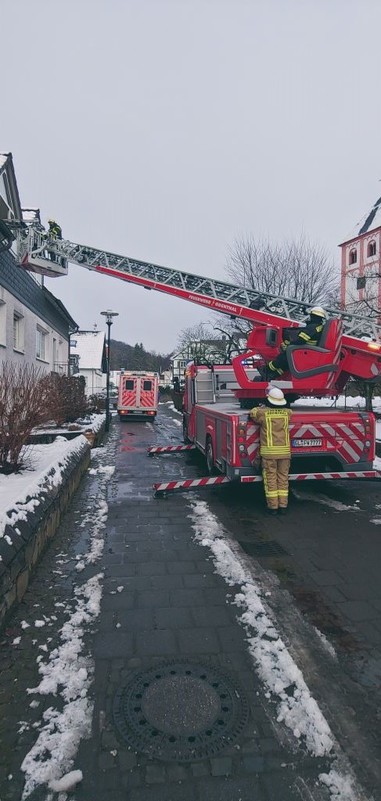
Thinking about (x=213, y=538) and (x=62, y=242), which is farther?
(x=62, y=242)

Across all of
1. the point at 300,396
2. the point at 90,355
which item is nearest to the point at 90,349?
the point at 90,355

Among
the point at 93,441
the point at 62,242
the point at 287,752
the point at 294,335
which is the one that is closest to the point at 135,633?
the point at 287,752

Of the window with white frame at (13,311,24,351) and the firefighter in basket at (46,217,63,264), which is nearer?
the firefighter in basket at (46,217,63,264)

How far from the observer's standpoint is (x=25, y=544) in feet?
13.2

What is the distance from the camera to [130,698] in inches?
108

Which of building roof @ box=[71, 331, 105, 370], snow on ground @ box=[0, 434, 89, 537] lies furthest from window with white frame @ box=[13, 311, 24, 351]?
building roof @ box=[71, 331, 105, 370]

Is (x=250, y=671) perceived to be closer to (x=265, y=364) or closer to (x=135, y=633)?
(x=135, y=633)

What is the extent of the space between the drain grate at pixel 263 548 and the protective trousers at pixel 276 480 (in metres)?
1.08

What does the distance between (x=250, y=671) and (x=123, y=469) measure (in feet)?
24.7

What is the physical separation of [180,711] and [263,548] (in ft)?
9.00

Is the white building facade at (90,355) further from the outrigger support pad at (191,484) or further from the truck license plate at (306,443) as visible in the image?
the truck license plate at (306,443)

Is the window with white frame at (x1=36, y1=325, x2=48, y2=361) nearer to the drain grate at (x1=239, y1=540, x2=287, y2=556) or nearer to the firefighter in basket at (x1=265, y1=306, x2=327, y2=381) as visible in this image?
the firefighter in basket at (x1=265, y1=306, x2=327, y2=381)

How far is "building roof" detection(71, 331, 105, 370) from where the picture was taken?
53528 mm

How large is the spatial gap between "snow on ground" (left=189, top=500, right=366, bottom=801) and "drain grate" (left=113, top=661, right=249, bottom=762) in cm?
24
